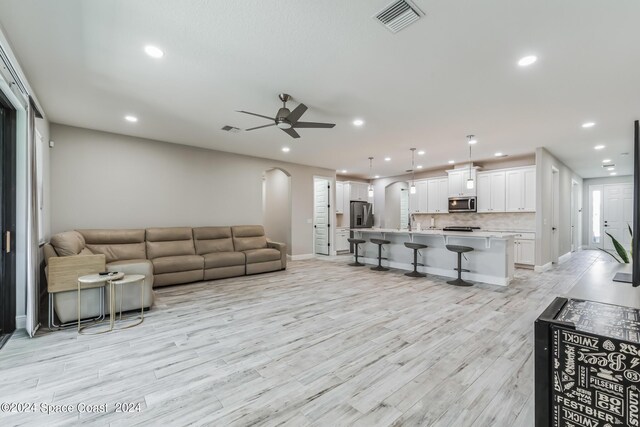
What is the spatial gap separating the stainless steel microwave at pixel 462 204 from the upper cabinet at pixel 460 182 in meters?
0.14

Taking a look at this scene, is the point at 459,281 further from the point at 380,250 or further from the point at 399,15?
the point at 399,15

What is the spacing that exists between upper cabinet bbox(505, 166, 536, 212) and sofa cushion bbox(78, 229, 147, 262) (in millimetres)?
8297

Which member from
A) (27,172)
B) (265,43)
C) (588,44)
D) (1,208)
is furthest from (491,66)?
(1,208)

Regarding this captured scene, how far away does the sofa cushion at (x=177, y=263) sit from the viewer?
4844 mm

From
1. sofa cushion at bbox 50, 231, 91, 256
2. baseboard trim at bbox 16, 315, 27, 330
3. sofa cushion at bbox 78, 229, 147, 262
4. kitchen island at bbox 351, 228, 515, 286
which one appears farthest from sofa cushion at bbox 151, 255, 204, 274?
kitchen island at bbox 351, 228, 515, 286

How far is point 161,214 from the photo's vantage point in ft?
18.8

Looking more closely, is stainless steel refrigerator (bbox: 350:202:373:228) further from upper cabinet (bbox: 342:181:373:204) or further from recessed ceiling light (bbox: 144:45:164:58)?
recessed ceiling light (bbox: 144:45:164:58)

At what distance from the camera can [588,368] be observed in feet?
3.45

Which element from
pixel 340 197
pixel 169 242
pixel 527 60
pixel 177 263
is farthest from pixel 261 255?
pixel 527 60

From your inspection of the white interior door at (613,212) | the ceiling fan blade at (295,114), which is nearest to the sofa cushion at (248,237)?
the ceiling fan blade at (295,114)

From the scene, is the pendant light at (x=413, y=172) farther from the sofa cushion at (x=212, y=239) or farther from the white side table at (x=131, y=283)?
the white side table at (x=131, y=283)

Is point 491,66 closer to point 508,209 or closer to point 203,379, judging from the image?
point 203,379

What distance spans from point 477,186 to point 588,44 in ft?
18.0

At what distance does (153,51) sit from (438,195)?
785 centimetres
